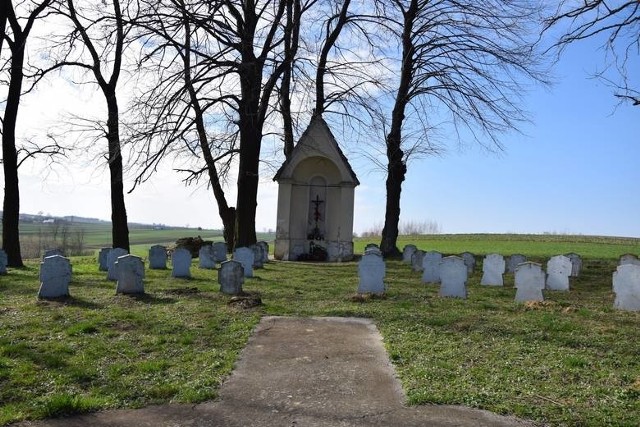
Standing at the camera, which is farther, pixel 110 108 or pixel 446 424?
pixel 110 108

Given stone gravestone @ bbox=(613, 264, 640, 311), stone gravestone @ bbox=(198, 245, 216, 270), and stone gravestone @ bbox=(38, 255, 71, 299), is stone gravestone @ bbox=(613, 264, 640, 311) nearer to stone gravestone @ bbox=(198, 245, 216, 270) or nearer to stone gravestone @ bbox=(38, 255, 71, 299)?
stone gravestone @ bbox=(38, 255, 71, 299)

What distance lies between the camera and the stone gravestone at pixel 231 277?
11148 mm

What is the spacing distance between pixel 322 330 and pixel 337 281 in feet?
21.0

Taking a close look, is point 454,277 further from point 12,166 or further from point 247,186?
point 12,166

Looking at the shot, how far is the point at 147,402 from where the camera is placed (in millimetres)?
4953

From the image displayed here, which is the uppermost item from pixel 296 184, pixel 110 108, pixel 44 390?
pixel 110 108

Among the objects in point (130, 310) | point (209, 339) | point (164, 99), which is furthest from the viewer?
point (164, 99)

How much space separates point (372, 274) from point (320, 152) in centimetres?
1133

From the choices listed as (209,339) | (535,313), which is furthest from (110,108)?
(535,313)

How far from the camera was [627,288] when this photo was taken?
1010cm

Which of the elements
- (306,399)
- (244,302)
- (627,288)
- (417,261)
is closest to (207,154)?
(417,261)

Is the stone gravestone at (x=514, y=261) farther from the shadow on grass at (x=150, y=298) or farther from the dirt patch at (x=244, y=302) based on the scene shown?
the shadow on grass at (x=150, y=298)

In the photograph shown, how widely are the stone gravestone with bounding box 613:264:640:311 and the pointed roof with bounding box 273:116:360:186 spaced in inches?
514

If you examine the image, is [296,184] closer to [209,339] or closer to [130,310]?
[130,310]
